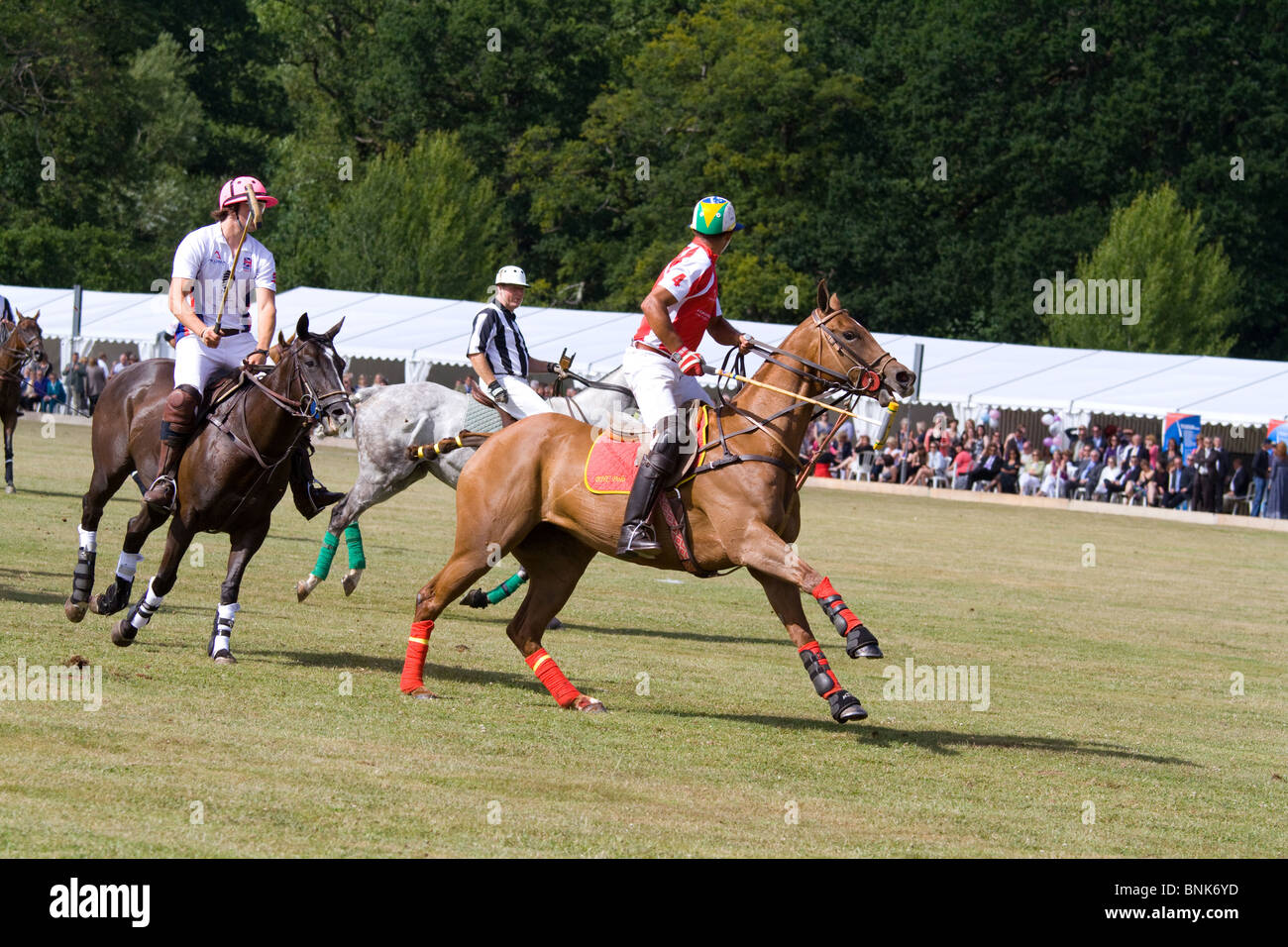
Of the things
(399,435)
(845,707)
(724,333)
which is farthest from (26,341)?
(845,707)

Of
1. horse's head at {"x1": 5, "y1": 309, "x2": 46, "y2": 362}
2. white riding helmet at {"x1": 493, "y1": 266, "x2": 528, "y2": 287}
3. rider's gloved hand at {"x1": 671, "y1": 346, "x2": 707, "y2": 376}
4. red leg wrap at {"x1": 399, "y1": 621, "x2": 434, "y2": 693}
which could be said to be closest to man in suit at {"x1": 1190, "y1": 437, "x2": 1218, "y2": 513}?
horse's head at {"x1": 5, "y1": 309, "x2": 46, "y2": 362}

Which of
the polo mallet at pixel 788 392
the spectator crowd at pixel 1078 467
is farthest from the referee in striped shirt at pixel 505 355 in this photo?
the spectator crowd at pixel 1078 467

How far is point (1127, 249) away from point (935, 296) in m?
11.1

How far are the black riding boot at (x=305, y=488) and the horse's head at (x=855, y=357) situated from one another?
372cm

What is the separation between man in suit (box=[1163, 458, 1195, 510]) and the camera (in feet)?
135

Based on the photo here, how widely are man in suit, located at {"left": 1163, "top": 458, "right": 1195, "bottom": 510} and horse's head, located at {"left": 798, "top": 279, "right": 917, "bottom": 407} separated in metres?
32.2

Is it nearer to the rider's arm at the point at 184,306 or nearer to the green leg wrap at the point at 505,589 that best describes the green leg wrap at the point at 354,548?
the green leg wrap at the point at 505,589

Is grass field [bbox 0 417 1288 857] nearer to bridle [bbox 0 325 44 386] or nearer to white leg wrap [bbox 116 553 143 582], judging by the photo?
white leg wrap [bbox 116 553 143 582]

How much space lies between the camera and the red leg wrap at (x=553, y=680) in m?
10.7

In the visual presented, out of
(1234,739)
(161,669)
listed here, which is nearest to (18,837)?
(161,669)

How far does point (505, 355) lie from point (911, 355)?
35.4 metres

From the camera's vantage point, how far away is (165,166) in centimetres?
7688

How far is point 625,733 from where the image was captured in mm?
9969
